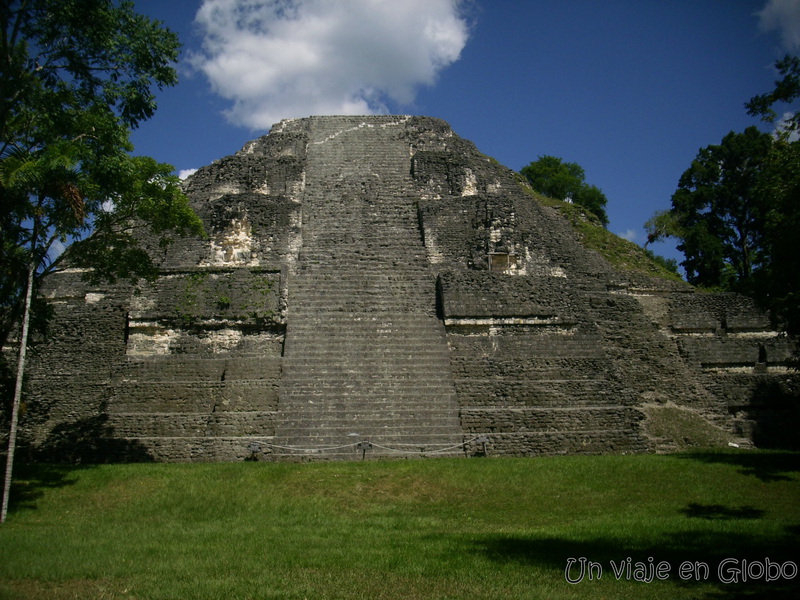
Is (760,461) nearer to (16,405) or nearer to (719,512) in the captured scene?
(719,512)

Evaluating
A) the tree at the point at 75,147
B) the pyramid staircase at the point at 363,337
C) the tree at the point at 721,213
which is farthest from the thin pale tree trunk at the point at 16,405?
the tree at the point at 721,213

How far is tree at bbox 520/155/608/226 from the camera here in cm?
3731

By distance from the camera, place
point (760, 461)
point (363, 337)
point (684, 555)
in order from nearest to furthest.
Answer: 1. point (684, 555)
2. point (760, 461)
3. point (363, 337)

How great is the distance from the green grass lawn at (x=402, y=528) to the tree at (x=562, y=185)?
26574 millimetres

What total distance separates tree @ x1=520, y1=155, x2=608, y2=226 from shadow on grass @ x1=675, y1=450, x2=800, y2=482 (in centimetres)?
2595

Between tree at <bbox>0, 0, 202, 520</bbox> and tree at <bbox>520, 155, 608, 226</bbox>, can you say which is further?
tree at <bbox>520, 155, 608, 226</bbox>

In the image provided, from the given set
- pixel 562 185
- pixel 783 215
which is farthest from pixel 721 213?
pixel 783 215

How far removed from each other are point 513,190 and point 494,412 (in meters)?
9.77

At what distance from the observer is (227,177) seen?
1956cm

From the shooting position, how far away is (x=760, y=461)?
11648 mm

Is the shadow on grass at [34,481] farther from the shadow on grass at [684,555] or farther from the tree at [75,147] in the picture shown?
the shadow on grass at [684,555]

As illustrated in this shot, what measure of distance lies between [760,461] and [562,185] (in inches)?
1085

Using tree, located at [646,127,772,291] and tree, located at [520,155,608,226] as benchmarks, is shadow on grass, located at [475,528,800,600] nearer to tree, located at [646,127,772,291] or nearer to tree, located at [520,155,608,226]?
tree, located at [646,127,772,291]

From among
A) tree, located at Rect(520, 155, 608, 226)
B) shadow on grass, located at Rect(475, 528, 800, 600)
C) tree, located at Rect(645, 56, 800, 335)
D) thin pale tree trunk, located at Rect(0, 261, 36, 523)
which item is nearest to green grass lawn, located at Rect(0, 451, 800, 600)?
shadow on grass, located at Rect(475, 528, 800, 600)
